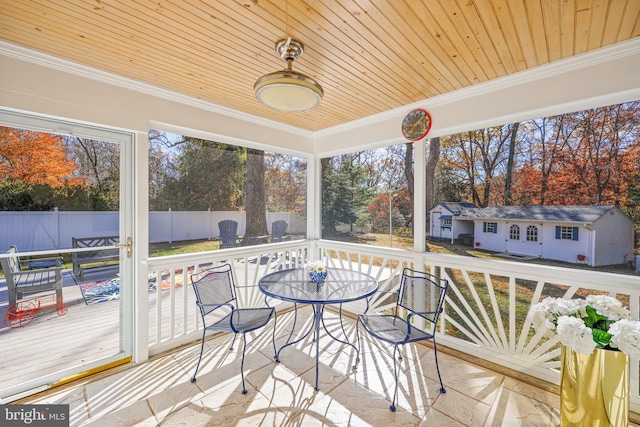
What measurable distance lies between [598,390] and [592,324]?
0.38 meters

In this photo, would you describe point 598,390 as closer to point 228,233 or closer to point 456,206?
point 456,206

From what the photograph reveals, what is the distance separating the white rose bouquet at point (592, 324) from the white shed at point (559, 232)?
661 millimetres

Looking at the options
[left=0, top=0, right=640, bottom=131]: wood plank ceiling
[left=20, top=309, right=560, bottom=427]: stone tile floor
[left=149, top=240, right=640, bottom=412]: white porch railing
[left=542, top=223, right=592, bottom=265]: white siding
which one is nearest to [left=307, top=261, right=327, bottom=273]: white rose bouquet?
[left=20, top=309, right=560, bottom=427]: stone tile floor

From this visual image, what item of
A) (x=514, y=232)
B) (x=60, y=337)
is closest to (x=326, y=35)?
(x=514, y=232)

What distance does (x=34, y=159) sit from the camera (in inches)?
84.8

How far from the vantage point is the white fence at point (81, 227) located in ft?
6.79

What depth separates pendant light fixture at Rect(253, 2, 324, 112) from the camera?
161 centimetres

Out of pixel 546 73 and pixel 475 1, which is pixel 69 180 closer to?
pixel 475 1

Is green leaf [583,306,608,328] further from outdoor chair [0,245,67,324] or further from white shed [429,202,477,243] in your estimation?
outdoor chair [0,245,67,324]

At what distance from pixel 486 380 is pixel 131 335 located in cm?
335

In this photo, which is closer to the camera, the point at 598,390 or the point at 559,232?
the point at 598,390

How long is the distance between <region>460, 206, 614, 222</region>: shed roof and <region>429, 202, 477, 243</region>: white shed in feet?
0.32

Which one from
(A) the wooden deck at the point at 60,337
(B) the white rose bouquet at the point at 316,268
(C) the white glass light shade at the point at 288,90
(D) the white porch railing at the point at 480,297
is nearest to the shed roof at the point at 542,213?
(D) the white porch railing at the point at 480,297

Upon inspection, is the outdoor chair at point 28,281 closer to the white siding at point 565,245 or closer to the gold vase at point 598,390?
the gold vase at point 598,390
